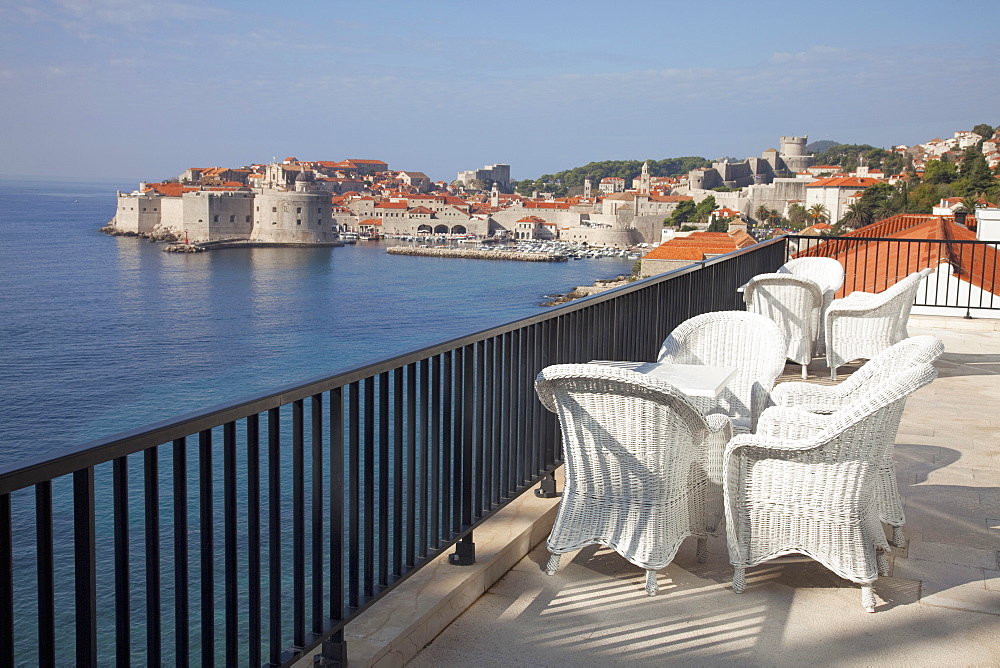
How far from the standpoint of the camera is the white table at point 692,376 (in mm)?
3129

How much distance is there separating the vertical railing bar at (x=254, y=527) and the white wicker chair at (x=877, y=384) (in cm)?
197

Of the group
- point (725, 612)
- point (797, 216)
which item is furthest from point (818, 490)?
point (797, 216)

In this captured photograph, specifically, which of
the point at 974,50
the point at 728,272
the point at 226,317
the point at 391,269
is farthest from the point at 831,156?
the point at 728,272

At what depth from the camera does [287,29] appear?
130 meters

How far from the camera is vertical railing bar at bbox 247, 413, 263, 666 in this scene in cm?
173

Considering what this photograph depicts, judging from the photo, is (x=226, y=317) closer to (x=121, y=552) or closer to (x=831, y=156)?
(x=121, y=552)

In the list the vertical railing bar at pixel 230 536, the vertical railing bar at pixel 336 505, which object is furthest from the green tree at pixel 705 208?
the vertical railing bar at pixel 230 536

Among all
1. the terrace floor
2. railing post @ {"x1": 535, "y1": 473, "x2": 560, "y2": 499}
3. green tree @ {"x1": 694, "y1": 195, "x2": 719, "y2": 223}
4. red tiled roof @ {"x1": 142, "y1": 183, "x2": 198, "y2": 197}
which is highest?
red tiled roof @ {"x1": 142, "y1": 183, "x2": 198, "y2": 197}

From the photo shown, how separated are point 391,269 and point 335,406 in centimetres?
7739

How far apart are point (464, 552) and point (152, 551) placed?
54.4 inches

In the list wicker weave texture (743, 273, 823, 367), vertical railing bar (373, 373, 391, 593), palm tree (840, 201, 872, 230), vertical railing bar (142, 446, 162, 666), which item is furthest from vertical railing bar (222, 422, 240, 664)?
palm tree (840, 201, 872, 230)

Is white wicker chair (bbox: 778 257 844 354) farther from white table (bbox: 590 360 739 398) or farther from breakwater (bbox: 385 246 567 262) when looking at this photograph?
breakwater (bbox: 385 246 567 262)

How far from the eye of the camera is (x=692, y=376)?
3.37 m

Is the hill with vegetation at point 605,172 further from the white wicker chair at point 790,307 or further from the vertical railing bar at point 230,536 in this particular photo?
Result: the vertical railing bar at point 230,536
